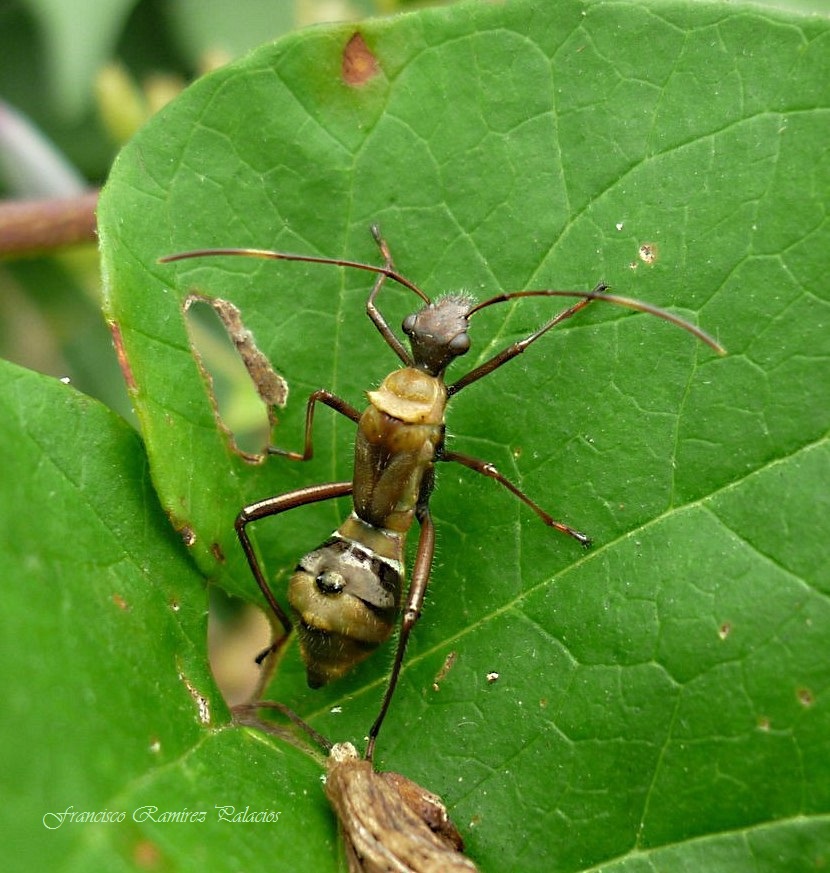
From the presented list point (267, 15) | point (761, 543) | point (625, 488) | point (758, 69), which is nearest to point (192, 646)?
point (625, 488)

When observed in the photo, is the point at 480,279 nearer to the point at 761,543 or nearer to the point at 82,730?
the point at 761,543

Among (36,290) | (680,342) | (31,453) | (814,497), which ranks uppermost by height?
(31,453)

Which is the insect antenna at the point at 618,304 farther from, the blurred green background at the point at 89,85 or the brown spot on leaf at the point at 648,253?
the blurred green background at the point at 89,85

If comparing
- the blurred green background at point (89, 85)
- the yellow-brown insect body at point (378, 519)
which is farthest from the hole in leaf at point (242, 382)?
the blurred green background at point (89, 85)

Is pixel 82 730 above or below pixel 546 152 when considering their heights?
below

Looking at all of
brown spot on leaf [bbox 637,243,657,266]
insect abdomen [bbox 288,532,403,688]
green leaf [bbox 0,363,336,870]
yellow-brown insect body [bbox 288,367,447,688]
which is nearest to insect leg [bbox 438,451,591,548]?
yellow-brown insect body [bbox 288,367,447,688]
